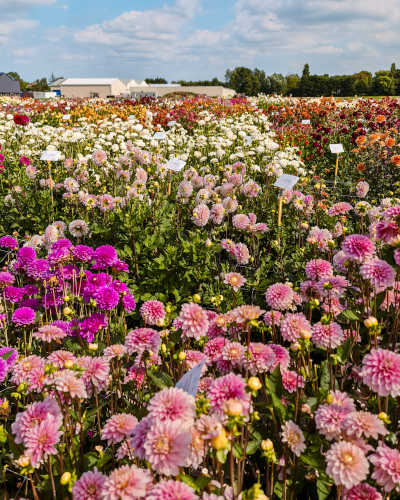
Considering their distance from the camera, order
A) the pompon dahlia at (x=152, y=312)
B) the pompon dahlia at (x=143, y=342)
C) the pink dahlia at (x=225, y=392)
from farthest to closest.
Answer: the pompon dahlia at (x=152, y=312)
the pompon dahlia at (x=143, y=342)
the pink dahlia at (x=225, y=392)

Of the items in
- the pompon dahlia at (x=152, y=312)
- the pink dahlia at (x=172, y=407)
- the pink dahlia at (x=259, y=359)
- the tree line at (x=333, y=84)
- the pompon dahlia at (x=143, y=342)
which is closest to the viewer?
the pink dahlia at (x=172, y=407)

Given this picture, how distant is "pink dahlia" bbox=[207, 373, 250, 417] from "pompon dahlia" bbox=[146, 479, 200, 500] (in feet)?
0.80

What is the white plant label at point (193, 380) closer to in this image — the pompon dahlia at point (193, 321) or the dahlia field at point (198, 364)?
the dahlia field at point (198, 364)

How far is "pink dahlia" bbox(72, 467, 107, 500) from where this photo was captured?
1.13 meters

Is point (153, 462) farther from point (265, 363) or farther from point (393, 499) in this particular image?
point (393, 499)

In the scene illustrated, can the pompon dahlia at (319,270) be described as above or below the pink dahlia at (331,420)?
above

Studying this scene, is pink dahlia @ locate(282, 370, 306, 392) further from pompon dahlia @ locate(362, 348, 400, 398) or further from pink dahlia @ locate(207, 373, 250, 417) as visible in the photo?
pink dahlia @ locate(207, 373, 250, 417)

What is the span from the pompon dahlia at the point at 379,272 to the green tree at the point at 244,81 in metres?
66.2

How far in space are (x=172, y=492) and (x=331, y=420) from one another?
571 millimetres

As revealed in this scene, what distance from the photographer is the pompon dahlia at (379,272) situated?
164cm

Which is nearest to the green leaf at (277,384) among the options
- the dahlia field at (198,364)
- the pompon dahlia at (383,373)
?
the dahlia field at (198,364)

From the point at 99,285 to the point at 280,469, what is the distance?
129 centimetres

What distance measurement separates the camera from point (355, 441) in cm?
115

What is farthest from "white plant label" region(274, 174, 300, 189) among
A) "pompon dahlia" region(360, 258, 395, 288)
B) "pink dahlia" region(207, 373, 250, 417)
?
"pink dahlia" region(207, 373, 250, 417)
